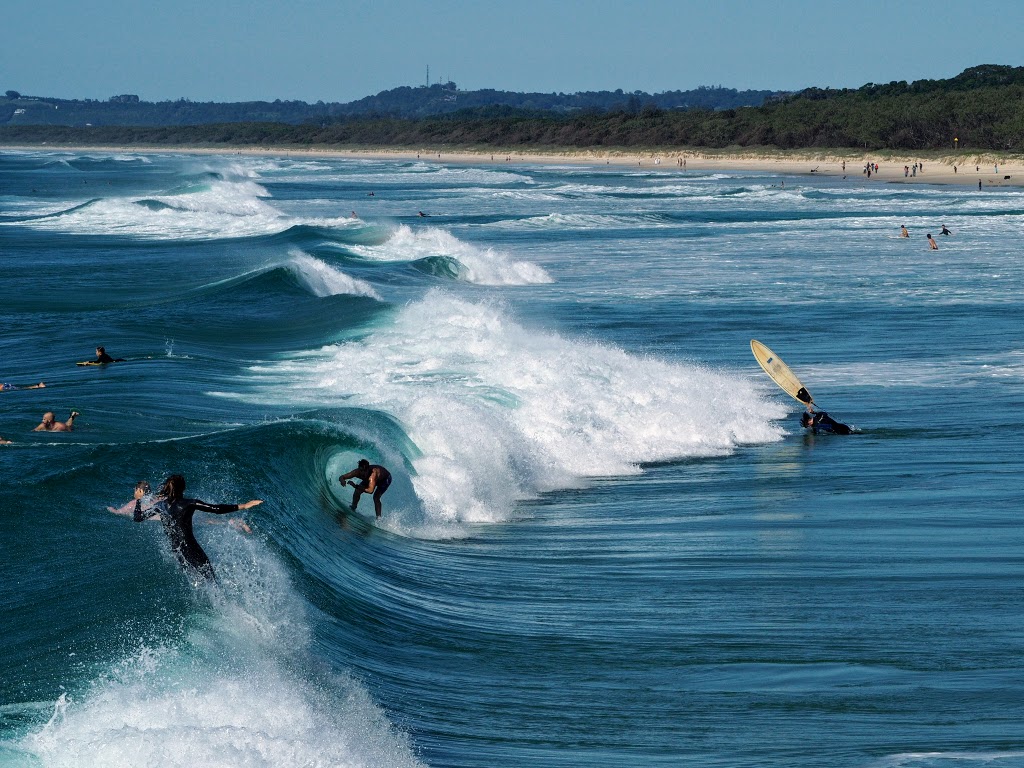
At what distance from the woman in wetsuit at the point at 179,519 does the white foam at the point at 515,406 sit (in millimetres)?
4434

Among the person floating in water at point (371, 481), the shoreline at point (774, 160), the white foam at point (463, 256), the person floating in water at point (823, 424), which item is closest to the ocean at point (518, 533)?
the person floating in water at point (371, 481)

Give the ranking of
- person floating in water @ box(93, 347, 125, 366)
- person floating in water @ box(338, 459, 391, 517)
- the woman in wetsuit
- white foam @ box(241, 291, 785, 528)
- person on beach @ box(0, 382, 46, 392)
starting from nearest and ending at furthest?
the woman in wetsuit → person floating in water @ box(338, 459, 391, 517) → white foam @ box(241, 291, 785, 528) → person on beach @ box(0, 382, 46, 392) → person floating in water @ box(93, 347, 125, 366)

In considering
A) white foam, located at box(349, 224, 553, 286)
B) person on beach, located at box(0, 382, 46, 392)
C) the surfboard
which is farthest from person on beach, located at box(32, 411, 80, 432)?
white foam, located at box(349, 224, 553, 286)

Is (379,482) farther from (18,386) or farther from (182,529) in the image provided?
(18,386)

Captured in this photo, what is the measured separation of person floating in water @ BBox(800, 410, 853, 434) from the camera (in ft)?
61.7

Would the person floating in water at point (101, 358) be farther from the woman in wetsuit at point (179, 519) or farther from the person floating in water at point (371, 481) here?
the woman in wetsuit at point (179, 519)

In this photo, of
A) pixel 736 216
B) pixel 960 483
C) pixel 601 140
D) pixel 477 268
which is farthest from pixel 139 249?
pixel 601 140

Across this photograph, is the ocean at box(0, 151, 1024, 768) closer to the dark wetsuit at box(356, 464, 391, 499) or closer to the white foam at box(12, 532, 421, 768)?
the white foam at box(12, 532, 421, 768)

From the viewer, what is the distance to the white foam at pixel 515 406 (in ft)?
54.5

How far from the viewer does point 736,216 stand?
65.7 metres

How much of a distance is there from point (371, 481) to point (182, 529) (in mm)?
4207

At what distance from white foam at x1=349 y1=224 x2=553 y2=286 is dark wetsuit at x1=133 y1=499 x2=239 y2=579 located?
93.2 ft

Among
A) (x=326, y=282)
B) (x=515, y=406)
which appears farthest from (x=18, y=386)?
(x=326, y=282)

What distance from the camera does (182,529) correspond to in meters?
10.5
